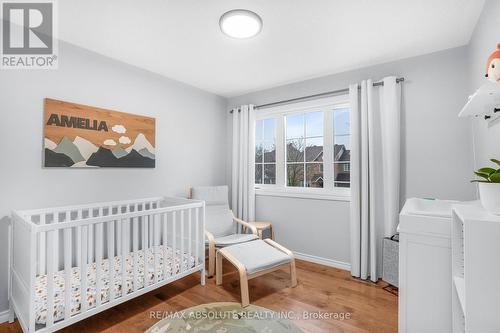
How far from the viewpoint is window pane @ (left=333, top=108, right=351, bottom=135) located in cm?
308

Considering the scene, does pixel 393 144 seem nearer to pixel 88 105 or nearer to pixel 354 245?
pixel 354 245

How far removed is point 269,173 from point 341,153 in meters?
1.08

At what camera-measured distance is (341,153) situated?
3117 mm

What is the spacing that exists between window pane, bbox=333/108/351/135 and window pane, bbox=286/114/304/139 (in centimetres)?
46

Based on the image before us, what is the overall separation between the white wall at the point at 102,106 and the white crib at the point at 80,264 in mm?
184

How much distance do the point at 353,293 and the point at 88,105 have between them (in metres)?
3.15

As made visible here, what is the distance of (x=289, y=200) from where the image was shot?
3.46 metres

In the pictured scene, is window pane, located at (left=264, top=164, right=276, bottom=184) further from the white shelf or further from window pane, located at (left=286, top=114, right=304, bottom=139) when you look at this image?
the white shelf

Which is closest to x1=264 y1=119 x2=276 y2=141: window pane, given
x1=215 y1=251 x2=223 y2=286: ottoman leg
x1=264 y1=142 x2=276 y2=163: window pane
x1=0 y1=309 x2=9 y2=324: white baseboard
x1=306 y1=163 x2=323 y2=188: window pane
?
x1=264 y1=142 x2=276 y2=163: window pane

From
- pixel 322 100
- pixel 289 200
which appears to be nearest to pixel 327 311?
pixel 289 200

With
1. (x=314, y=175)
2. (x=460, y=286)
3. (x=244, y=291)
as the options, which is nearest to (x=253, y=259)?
(x=244, y=291)

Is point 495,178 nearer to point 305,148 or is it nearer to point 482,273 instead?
point 482,273

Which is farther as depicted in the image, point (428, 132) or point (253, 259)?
point (428, 132)

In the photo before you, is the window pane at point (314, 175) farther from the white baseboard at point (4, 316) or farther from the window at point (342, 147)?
the white baseboard at point (4, 316)
